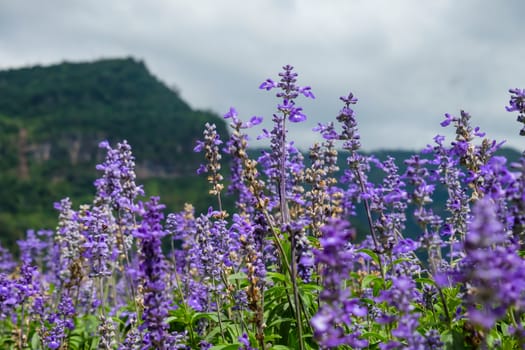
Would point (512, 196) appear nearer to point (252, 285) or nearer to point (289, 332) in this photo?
point (252, 285)

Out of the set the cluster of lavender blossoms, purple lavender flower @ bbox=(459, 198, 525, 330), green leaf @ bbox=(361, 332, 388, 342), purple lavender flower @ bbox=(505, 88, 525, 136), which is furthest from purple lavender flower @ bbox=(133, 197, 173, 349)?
purple lavender flower @ bbox=(505, 88, 525, 136)

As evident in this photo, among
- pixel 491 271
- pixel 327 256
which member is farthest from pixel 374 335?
pixel 491 271

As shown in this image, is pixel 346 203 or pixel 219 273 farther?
pixel 346 203

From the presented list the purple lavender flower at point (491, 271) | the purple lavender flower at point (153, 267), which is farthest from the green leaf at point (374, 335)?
the purple lavender flower at point (153, 267)

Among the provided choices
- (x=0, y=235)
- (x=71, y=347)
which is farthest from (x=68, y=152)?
(x=71, y=347)

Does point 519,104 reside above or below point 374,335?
above

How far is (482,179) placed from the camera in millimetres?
6141

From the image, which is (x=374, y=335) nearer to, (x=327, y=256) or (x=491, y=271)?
(x=327, y=256)

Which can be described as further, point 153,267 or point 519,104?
point 519,104

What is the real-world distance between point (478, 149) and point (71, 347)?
7.30m

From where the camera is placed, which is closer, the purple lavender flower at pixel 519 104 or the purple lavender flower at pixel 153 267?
the purple lavender flower at pixel 153 267

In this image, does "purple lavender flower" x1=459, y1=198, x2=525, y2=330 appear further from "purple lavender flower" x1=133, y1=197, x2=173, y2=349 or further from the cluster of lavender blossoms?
"purple lavender flower" x1=133, y1=197, x2=173, y2=349

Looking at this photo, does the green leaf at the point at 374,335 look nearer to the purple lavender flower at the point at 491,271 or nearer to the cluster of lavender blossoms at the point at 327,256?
the cluster of lavender blossoms at the point at 327,256

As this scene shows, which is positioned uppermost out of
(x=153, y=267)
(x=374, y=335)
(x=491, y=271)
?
(x=153, y=267)
